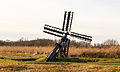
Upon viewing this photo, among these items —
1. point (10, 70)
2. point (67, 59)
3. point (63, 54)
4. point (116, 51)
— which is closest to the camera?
point (10, 70)

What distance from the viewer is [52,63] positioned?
24.9 meters

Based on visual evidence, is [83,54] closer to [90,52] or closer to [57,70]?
[90,52]

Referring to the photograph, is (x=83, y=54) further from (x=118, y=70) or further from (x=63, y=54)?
(x=118, y=70)

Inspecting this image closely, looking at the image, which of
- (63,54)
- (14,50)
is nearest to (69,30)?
(63,54)

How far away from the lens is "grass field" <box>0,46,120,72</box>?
1911 centimetres

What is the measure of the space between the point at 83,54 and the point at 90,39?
4.94 metres

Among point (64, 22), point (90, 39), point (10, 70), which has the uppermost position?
point (64, 22)

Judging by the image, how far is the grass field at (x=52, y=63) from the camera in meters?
19.1

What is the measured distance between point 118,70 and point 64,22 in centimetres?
1373

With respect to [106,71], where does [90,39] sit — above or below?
above

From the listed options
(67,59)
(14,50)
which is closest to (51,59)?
(67,59)

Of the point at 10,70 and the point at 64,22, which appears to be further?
the point at 64,22

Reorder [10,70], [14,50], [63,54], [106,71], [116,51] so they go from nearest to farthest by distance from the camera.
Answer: [106,71], [10,70], [63,54], [116,51], [14,50]

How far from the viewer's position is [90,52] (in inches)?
1407
